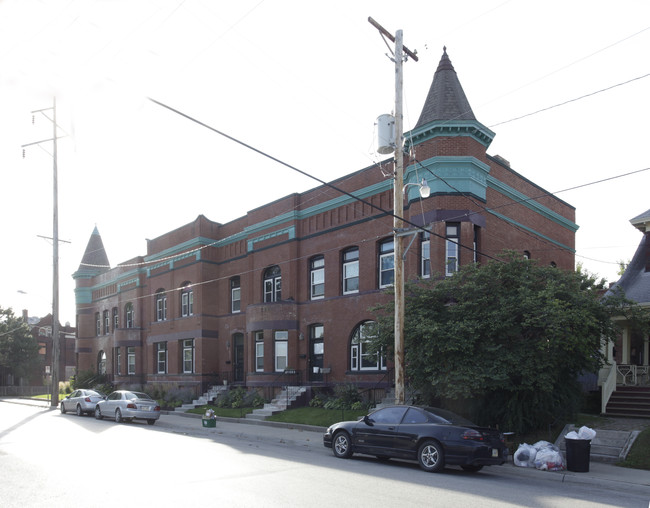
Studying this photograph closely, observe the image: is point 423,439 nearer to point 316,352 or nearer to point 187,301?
point 316,352

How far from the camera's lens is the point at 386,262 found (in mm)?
23172

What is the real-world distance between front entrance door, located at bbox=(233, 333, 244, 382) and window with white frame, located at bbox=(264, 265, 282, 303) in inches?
144

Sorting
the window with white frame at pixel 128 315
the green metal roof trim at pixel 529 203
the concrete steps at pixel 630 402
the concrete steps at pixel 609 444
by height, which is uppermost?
the green metal roof trim at pixel 529 203

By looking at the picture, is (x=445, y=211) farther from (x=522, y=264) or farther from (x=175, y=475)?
(x=175, y=475)

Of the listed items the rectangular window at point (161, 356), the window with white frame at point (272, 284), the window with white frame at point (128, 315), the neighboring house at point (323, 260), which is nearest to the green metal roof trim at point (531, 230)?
the neighboring house at point (323, 260)

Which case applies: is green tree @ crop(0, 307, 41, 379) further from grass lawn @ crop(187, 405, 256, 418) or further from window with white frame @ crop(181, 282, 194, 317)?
grass lawn @ crop(187, 405, 256, 418)

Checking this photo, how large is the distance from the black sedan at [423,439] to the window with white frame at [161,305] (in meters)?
25.2

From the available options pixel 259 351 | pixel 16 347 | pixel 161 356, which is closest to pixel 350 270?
pixel 259 351

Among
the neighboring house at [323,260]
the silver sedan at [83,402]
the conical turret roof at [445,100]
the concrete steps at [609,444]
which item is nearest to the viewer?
the concrete steps at [609,444]

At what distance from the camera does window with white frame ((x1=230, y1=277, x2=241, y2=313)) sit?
105 feet

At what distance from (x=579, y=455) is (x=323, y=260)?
15487 mm

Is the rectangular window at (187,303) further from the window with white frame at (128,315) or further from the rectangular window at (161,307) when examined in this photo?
the window with white frame at (128,315)

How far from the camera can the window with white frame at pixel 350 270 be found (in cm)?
2452

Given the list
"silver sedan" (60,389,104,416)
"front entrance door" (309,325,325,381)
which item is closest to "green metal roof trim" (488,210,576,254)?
"front entrance door" (309,325,325,381)
